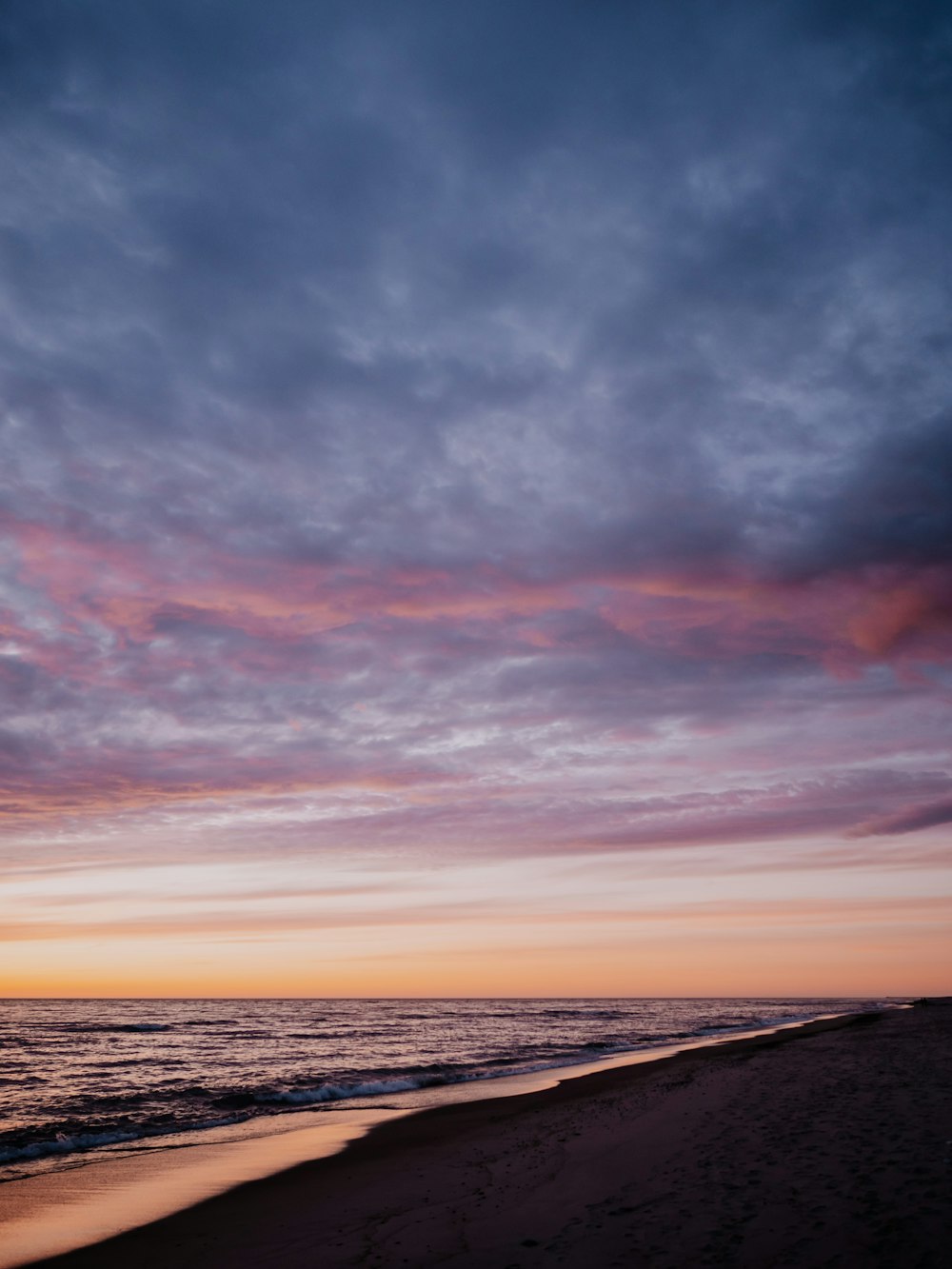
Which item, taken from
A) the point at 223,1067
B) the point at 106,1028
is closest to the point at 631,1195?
the point at 223,1067

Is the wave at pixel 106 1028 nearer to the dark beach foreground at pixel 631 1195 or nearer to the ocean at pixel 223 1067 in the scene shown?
the ocean at pixel 223 1067

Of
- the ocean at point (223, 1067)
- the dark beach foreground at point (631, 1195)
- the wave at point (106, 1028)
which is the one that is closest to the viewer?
the dark beach foreground at point (631, 1195)

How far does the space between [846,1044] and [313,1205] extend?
26.1m

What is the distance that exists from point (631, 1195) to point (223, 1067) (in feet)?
106

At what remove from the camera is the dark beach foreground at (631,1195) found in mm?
7617

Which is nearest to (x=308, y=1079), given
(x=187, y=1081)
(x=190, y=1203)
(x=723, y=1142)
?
(x=187, y=1081)

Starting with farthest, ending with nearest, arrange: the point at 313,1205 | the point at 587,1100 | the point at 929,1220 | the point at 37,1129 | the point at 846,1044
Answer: the point at 846,1044 < the point at 587,1100 < the point at 37,1129 < the point at 313,1205 < the point at 929,1220

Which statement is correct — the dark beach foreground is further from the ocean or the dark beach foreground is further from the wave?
the wave

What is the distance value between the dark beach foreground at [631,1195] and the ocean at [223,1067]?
7560 millimetres

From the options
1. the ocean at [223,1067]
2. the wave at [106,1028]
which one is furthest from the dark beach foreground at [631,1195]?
the wave at [106,1028]

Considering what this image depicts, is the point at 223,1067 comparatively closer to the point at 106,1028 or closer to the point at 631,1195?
the point at 631,1195

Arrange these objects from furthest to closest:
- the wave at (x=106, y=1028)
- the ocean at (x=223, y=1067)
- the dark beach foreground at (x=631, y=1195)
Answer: the wave at (x=106, y=1028) → the ocean at (x=223, y=1067) → the dark beach foreground at (x=631, y=1195)

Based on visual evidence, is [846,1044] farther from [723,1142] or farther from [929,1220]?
[929,1220]

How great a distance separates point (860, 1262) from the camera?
669 centimetres
